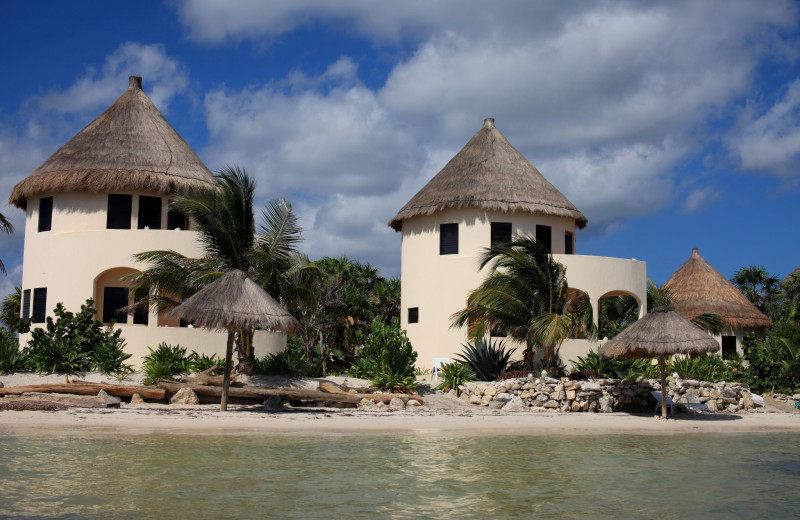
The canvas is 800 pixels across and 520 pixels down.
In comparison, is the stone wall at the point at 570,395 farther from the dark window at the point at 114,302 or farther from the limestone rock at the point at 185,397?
the dark window at the point at 114,302

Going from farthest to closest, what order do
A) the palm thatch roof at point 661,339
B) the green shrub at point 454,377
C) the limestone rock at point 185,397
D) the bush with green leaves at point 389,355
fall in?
1. the green shrub at point 454,377
2. the bush with green leaves at point 389,355
3. the limestone rock at point 185,397
4. the palm thatch roof at point 661,339

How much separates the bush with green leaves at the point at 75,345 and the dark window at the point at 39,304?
78.0 inches

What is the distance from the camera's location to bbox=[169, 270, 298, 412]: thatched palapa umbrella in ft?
46.4

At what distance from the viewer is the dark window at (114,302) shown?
21.0m

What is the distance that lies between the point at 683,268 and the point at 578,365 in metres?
12.7

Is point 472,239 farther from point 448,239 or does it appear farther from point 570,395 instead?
point 570,395

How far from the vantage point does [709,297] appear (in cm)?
2873

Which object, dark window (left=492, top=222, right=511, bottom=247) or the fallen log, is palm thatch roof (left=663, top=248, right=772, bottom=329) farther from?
the fallen log

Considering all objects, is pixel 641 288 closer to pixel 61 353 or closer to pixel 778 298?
pixel 778 298

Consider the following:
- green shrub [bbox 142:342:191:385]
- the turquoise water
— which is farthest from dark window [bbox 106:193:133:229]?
the turquoise water

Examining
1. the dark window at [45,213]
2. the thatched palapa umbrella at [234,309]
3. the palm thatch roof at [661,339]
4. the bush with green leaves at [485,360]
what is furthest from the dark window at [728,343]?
the dark window at [45,213]

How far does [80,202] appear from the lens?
2142cm

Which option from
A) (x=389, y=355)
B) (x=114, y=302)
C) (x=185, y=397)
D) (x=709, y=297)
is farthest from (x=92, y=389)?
(x=709, y=297)

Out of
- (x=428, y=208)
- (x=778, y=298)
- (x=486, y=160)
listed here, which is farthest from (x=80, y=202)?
(x=778, y=298)
